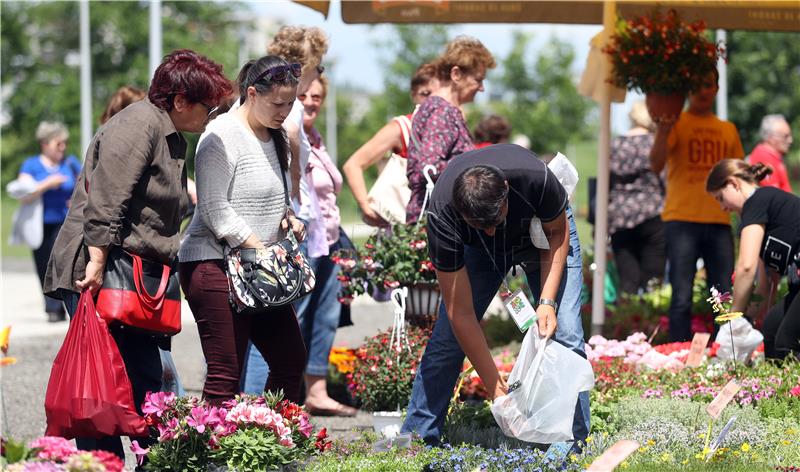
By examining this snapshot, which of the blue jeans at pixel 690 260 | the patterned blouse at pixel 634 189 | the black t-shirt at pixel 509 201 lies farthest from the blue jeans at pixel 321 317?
the patterned blouse at pixel 634 189

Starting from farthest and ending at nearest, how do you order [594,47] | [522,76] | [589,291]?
1. [522,76]
2. [589,291]
3. [594,47]

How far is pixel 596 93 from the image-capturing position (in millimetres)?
7172

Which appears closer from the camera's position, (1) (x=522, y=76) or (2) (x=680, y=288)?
(2) (x=680, y=288)

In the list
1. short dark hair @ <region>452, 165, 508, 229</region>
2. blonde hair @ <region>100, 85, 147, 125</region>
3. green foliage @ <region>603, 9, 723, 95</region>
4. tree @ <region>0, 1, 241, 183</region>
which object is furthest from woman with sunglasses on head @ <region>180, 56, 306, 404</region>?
tree @ <region>0, 1, 241, 183</region>

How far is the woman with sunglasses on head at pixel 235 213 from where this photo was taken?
4.31 metres

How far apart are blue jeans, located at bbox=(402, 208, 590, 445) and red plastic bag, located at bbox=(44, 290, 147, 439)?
1.23 metres

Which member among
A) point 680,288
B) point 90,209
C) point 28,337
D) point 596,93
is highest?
point 596,93

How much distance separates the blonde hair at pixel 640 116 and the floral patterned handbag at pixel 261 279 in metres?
5.14

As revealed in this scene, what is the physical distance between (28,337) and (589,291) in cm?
489

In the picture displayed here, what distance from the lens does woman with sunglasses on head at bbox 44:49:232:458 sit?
13.2ft

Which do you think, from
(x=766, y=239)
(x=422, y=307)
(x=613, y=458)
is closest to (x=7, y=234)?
(x=422, y=307)

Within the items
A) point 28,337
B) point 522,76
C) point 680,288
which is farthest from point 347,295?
point 522,76

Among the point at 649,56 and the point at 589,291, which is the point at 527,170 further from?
the point at 589,291

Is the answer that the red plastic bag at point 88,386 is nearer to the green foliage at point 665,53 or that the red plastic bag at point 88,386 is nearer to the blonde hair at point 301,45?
the blonde hair at point 301,45
